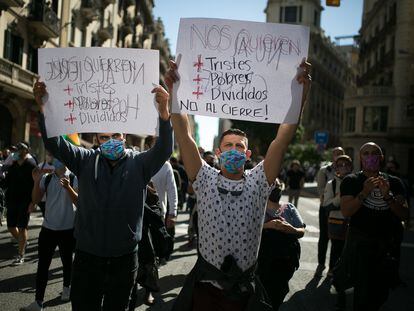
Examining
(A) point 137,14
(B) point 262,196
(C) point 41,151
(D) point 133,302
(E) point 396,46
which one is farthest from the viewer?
(A) point 137,14

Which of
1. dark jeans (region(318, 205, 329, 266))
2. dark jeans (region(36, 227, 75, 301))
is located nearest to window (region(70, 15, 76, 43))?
dark jeans (region(318, 205, 329, 266))

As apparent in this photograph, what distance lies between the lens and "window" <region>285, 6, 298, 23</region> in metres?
65.2

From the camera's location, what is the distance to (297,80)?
9.22 ft

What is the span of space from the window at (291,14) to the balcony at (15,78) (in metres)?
53.0

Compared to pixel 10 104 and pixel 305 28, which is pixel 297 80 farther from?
pixel 10 104

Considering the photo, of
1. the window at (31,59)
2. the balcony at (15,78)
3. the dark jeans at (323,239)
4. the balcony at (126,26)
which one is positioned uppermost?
the balcony at (126,26)

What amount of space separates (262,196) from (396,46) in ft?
122

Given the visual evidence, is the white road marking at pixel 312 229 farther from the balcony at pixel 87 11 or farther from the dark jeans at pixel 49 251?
the balcony at pixel 87 11

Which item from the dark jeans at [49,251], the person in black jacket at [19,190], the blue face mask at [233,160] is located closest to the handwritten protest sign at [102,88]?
the blue face mask at [233,160]

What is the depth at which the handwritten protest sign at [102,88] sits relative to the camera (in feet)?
10.7

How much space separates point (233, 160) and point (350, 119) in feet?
130

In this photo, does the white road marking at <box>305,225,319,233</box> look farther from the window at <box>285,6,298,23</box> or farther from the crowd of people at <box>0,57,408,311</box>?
the window at <box>285,6,298,23</box>

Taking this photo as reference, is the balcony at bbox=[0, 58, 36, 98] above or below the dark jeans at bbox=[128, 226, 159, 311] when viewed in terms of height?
above

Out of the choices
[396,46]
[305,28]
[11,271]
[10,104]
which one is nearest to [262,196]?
[305,28]
